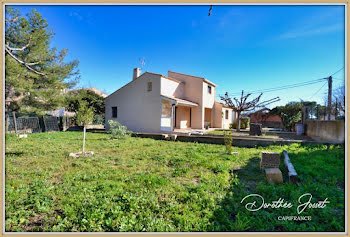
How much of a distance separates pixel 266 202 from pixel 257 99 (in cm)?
1544

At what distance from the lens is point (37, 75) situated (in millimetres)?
13219

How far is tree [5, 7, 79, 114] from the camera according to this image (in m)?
10.4

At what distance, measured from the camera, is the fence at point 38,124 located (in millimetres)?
12984

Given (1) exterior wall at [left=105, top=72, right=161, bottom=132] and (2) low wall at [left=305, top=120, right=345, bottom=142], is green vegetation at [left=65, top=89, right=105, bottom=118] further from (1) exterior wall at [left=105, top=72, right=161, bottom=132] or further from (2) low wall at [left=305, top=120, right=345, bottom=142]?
(2) low wall at [left=305, top=120, right=345, bottom=142]

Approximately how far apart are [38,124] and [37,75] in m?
4.63

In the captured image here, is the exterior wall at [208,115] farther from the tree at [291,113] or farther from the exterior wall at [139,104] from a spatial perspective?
the tree at [291,113]

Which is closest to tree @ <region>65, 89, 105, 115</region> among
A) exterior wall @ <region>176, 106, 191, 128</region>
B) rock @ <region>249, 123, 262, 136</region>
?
exterior wall @ <region>176, 106, 191, 128</region>

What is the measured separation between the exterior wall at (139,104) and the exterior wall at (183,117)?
10.6ft

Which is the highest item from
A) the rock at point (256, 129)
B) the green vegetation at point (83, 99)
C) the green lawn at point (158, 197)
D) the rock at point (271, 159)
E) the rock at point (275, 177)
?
the green vegetation at point (83, 99)


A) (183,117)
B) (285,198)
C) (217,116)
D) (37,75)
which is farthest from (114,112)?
(285,198)

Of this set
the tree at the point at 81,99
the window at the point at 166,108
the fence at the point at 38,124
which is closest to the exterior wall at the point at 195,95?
the window at the point at 166,108

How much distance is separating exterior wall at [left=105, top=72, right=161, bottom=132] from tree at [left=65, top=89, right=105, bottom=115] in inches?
137

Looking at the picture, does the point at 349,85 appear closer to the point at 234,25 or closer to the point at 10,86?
the point at 234,25

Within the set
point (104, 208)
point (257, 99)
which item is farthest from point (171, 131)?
point (104, 208)
